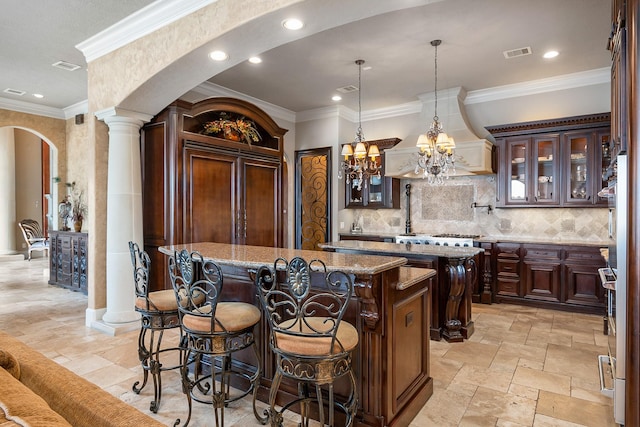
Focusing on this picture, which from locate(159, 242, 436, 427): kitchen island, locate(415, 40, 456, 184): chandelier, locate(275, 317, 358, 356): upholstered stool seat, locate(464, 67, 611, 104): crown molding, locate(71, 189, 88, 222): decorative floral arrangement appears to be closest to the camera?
locate(275, 317, 358, 356): upholstered stool seat

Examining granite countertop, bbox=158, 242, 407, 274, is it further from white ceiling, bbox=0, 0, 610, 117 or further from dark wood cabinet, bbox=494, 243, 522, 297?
dark wood cabinet, bbox=494, 243, 522, 297

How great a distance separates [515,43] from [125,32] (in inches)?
169

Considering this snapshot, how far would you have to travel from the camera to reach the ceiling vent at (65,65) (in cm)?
495

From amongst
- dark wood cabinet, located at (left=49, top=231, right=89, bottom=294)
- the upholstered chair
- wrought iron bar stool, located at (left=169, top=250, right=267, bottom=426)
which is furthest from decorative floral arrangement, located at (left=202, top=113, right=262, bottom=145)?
the upholstered chair

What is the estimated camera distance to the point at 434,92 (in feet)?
19.8

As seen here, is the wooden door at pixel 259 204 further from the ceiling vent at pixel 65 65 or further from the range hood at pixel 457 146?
the ceiling vent at pixel 65 65

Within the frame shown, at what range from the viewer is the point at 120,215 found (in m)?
4.24

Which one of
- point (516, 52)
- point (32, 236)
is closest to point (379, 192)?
point (516, 52)

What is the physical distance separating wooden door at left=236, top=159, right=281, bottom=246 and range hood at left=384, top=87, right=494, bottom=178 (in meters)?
2.00

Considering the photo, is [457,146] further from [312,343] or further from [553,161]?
[312,343]

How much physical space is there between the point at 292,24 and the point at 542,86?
449 cm

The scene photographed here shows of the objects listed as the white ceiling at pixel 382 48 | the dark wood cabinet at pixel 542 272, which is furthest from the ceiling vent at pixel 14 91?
the dark wood cabinet at pixel 542 272

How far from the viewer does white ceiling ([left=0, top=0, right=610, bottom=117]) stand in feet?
11.8

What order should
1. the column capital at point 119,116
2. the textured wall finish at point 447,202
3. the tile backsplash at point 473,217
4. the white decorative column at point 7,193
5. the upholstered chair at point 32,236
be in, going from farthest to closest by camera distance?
the white decorative column at point 7,193, the upholstered chair at point 32,236, the textured wall finish at point 447,202, the tile backsplash at point 473,217, the column capital at point 119,116
